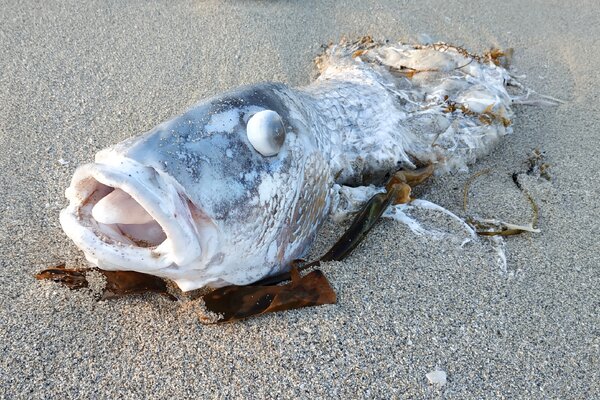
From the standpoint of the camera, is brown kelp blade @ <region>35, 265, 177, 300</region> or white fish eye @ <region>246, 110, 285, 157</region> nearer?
white fish eye @ <region>246, 110, 285, 157</region>

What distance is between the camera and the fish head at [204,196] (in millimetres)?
1601

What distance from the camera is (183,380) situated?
1717 mm

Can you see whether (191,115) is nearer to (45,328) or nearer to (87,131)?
(45,328)

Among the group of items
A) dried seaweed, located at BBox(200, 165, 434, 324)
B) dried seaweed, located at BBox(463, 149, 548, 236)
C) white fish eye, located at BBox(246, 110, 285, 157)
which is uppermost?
white fish eye, located at BBox(246, 110, 285, 157)

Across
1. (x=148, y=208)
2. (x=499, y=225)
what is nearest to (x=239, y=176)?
(x=148, y=208)

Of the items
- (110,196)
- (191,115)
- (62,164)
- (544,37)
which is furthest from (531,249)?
(544,37)

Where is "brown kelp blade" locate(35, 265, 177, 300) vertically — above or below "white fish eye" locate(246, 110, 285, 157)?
below

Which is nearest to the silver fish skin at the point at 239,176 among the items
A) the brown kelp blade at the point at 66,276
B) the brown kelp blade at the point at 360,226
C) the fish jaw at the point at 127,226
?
the fish jaw at the point at 127,226

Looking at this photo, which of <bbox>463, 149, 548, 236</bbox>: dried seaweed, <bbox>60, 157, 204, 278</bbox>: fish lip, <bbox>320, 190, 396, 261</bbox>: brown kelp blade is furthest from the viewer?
<bbox>463, 149, 548, 236</bbox>: dried seaweed

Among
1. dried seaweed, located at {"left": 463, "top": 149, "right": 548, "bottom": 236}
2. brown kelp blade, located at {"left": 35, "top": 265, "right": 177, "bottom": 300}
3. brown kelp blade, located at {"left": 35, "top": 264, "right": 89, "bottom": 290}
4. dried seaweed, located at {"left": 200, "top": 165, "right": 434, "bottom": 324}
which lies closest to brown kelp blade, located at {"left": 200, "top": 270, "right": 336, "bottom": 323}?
dried seaweed, located at {"left": 200, "top": 165, "right": 434, "bottom": 324}

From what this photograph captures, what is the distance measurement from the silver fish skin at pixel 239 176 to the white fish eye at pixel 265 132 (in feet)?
0.06

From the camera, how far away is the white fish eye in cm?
185

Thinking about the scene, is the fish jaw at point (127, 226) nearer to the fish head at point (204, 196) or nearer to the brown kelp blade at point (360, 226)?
the fish head at point (204, 196)

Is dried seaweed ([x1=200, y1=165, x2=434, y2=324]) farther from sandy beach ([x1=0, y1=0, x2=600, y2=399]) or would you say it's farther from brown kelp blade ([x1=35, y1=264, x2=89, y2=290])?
brown kelp blade ([x1=35, y1=264, x2=89, y2=290])
